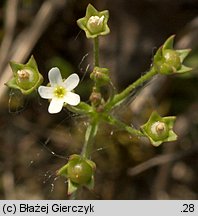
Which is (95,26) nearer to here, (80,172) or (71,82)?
(71,82)

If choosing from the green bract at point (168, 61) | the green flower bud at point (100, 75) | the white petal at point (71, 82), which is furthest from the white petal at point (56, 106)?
the green bract at point (168, 61)

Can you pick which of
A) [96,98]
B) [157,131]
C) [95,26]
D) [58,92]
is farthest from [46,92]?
[157,131]

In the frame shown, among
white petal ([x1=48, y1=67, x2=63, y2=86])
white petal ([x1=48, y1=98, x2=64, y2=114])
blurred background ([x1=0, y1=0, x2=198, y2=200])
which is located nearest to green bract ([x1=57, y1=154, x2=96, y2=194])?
white petal ([x1=48, y1=98, x2=64, y2=114])

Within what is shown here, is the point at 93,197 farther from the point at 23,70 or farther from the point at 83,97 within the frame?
the point at 23,70

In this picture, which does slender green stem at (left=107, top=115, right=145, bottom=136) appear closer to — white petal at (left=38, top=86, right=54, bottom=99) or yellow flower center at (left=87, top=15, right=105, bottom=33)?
white petal at (left=38, top=86, right=54, bottom=99)

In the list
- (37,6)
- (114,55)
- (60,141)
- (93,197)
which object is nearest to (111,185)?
(93,197)

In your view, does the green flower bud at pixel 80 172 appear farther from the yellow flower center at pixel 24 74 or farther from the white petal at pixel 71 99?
the yellow flower center at pixel 24 74

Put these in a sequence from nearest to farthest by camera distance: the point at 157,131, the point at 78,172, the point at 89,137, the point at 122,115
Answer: the point at 78,172, the point at 157,131, the point at 89,137, the point at 122,115
